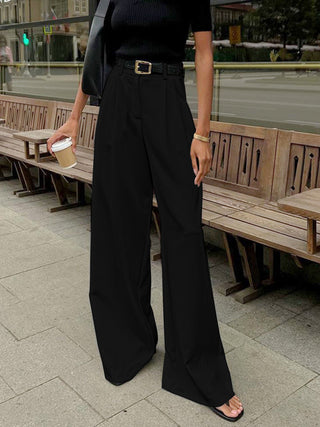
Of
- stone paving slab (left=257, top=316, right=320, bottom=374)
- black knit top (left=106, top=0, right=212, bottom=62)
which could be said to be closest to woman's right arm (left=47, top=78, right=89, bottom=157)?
black knit top (left=106, top=0, right=212, bottom=62)

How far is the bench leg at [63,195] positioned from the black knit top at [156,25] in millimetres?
3574

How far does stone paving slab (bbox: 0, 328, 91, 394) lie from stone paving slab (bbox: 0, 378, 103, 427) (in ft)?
0.31

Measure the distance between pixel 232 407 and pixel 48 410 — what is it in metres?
0.85

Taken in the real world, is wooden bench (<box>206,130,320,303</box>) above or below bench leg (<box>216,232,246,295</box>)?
above

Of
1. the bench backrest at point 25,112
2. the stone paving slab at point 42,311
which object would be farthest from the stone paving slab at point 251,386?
the bench backrest at point 25,112

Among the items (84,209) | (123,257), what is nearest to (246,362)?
(123,257)

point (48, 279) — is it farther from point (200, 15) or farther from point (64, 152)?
point (200, 15)

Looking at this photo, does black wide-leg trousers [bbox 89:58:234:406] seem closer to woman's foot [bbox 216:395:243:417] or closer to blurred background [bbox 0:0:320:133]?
woman's foot [bbox 216:395:243:417]

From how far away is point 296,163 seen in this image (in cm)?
386

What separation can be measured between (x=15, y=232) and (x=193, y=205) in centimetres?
311

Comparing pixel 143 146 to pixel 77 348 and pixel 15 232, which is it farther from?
pixel 15 232

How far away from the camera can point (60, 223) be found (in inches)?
210

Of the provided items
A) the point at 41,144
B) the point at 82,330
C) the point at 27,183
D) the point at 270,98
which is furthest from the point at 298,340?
the point at 27,183

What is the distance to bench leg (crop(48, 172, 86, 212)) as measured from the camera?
576cm
